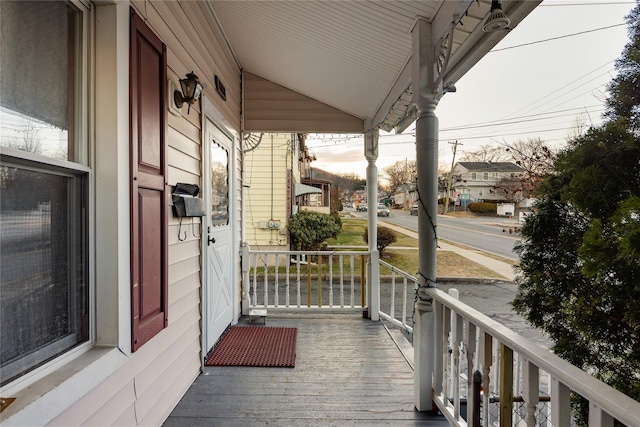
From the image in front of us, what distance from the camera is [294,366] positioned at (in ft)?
8.53

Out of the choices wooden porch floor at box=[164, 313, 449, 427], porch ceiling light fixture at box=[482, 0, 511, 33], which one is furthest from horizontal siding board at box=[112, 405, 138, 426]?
porch ceiling light fixture at box=[482, 0, 511, 33]

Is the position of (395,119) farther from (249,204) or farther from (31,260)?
(249,204)

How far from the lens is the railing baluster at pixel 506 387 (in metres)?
1.30

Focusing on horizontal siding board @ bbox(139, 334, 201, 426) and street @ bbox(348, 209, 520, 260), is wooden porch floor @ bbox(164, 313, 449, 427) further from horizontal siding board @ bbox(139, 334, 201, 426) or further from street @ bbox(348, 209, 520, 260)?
street @ bbox(348, 209, 520, 260)

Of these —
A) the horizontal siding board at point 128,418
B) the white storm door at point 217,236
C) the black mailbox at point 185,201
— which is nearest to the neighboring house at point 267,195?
the white storm door at point 217,236

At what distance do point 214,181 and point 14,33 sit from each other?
2026 millimetres

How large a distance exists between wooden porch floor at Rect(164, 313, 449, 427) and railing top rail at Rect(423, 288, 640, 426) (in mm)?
942

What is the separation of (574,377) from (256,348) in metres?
2.54

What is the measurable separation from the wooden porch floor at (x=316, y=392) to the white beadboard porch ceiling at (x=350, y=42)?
89.4 inches

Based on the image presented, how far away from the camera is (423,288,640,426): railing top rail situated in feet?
2.61

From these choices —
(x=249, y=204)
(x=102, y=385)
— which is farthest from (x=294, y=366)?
(x=249, y=204)

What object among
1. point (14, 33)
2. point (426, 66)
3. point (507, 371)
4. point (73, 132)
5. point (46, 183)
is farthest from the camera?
point (426, 66)

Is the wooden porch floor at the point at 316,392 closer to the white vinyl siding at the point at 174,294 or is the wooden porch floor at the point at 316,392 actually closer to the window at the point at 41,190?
the white vinyl siding at the point at 174,294

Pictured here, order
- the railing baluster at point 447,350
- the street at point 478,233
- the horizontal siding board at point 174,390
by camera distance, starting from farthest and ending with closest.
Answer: the street at point 478,233, the railing baluster at point 447,350, the horizontal siding board at point 174,390
